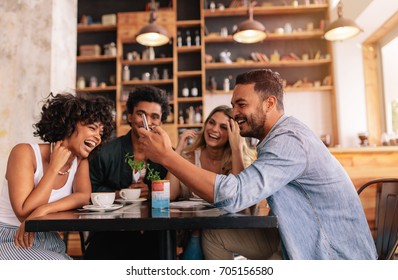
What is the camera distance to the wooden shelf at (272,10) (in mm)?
4273

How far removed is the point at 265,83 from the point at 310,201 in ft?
1.22

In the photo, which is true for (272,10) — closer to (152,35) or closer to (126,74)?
(152,35)

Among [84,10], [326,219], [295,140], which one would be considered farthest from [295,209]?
[84,10]

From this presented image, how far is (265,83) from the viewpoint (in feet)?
3.67

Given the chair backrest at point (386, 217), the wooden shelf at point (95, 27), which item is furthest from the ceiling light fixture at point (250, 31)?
the chair backrest at point (386, 217)

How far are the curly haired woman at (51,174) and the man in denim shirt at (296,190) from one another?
34 centimetres

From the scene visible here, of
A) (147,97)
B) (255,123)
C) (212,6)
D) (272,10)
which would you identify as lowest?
(255,123)

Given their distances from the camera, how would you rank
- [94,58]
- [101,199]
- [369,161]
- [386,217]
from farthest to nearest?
[94,58], [369,161], [386,217], [101,199]

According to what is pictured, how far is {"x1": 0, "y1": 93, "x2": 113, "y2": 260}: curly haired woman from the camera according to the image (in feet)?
3.44

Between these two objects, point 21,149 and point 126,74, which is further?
point 126,74

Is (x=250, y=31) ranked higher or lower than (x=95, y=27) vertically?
lower

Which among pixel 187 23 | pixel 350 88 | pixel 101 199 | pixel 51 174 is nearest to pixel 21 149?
pixel 51 174

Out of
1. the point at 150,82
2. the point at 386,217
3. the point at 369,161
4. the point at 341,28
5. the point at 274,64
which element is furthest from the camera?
the point at 150,82

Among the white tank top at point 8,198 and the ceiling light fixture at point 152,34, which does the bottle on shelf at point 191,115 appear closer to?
the ceiling light fixture at point 152,34
